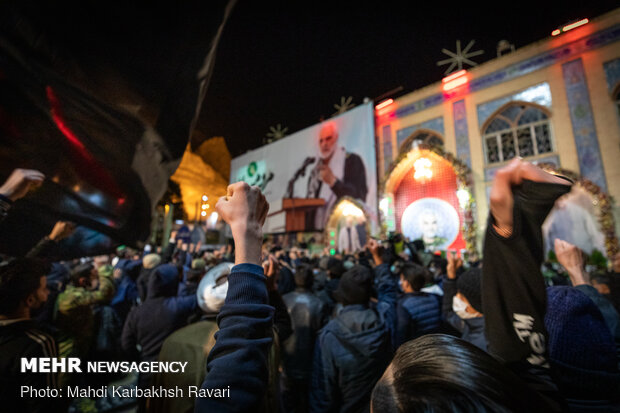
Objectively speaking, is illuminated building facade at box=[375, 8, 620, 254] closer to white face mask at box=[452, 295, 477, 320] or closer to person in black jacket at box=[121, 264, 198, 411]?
white face mask at box=[452, 295, 477, 320]

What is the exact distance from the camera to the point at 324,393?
2.03 meters

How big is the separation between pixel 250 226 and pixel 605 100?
43.0 ft

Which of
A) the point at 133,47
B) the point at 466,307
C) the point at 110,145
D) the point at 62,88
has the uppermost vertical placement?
the point at 133,47

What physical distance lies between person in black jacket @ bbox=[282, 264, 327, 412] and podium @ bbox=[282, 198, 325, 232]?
483 inches

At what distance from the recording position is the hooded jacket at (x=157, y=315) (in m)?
2.26

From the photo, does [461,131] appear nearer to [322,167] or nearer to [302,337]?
Result: [322,167]

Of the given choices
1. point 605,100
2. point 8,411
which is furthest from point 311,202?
point 8,411

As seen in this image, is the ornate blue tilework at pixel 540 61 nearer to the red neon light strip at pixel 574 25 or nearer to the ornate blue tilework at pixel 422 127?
the red neon light strip at pixel 574 25

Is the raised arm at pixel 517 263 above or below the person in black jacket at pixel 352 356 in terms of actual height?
above

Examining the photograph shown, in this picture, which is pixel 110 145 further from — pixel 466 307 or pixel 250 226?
pixel 466 307

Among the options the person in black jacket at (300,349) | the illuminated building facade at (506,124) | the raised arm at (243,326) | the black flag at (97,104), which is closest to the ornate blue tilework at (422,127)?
the illuminated building facade at (506,124)

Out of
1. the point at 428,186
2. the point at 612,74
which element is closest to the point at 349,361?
the point at 428,186

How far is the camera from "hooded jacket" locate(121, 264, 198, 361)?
2260 mm

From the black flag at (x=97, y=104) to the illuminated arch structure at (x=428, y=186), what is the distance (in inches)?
436
